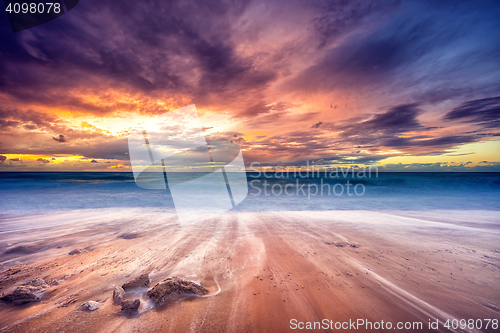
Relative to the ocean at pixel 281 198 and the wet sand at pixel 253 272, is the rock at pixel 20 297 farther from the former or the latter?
the ocean at pixel 281 198

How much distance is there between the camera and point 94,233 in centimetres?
631

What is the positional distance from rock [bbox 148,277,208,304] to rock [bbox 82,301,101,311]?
0.72 meters

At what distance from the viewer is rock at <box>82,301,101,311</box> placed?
9.11 ft

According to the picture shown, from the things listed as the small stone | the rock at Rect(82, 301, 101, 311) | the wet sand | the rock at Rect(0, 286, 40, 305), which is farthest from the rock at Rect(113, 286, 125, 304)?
the small stone

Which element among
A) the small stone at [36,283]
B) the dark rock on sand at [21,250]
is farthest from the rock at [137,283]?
the dark rock on sand at [21,250]

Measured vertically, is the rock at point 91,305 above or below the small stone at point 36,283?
below

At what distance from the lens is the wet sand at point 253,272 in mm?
2713

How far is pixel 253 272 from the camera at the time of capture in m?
3.99

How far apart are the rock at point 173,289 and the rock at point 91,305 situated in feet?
2.38

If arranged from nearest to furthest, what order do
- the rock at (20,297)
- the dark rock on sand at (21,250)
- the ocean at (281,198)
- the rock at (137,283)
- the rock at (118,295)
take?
1. the rock at (20,297)
2. the rock at (118,295)
3. the rock at (137,283)
4. the dark rock on sand at (21,250)
5. the ocean at (281,198)

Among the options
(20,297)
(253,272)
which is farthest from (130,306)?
(253,272)

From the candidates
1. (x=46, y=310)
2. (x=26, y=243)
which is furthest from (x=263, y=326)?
(x=26, y=243)

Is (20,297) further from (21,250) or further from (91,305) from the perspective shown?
(21,250)

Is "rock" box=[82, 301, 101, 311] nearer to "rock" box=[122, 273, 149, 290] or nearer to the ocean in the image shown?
"rock" box=[122, 273, 149, 290]
